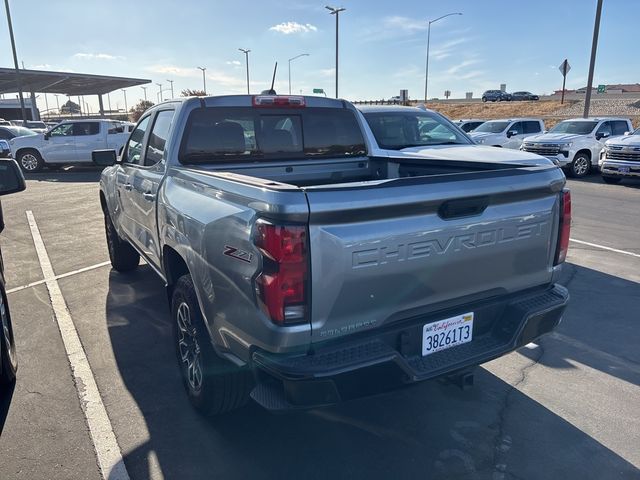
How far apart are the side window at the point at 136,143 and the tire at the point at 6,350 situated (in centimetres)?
180

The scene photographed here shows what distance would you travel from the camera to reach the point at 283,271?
87.4 inches

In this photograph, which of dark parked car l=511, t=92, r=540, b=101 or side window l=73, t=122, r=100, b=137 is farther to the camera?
dark parked car l=511, t=92, r=540, b=101

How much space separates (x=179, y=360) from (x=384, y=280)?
6.00ft

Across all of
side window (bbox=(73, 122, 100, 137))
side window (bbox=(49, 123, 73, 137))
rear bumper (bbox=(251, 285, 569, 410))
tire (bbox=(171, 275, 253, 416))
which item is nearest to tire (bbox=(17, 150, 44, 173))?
side window (bbox=(49, 123, 73, 137))

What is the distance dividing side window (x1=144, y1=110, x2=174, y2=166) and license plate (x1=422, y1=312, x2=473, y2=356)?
2.54 m

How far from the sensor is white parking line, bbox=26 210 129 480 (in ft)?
9.34

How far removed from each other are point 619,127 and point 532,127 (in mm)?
3113

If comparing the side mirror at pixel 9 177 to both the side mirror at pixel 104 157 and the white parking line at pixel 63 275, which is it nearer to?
the side mirror at pixel 104 157

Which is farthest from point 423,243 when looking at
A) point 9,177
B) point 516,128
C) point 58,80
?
point 58,80

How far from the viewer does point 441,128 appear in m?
8.41

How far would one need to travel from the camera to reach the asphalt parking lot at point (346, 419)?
2826mm

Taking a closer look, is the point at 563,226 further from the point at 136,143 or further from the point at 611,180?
the point at 611,180

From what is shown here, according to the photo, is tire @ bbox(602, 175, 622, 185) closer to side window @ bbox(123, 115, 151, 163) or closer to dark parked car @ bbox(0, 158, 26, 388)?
side window @ bbox(123, 115, 151, 163)

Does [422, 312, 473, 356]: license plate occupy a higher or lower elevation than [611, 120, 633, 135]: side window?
lower
